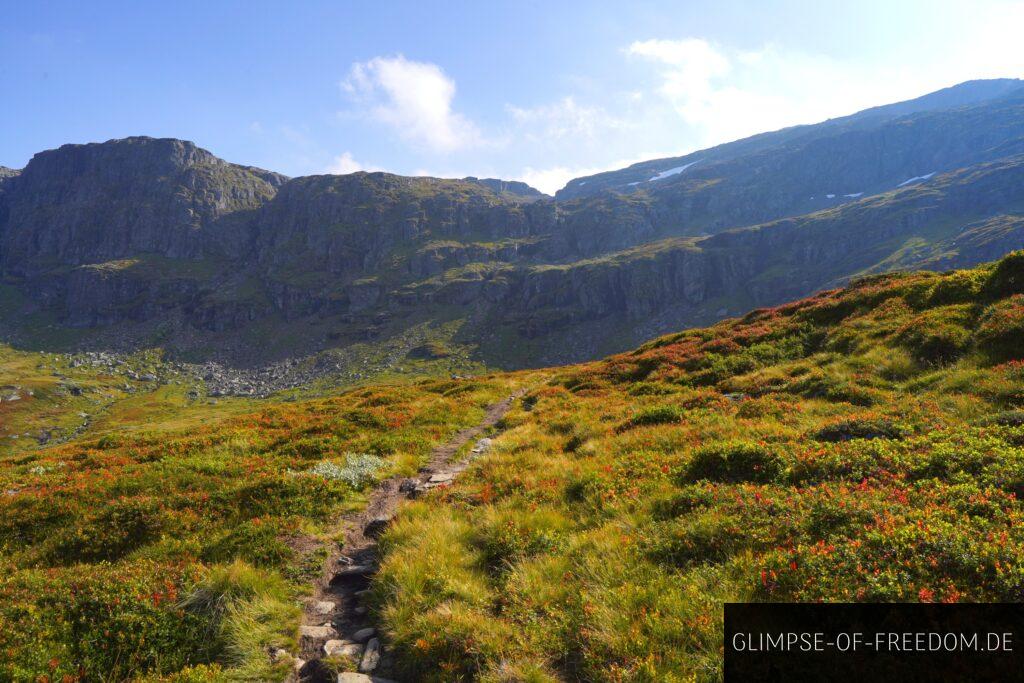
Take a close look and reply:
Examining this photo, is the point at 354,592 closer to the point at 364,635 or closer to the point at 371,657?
the point at 364,635

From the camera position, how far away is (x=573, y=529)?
9.17 meters

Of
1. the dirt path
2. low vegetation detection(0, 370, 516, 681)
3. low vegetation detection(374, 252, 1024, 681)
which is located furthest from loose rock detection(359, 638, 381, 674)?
low vegetation detection(0, 370, 516, 681)

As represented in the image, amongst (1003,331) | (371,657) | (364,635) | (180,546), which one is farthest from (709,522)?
(1003,331)

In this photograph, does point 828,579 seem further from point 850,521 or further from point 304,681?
point 304,681

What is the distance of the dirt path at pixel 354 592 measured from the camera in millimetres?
6883

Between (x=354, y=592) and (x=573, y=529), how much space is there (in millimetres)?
4561

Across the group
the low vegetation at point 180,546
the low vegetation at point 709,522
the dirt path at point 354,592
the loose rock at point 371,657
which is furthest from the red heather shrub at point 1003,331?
the low vegetation at point 180,546

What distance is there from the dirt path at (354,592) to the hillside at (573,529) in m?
0.25

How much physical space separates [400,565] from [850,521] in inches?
298

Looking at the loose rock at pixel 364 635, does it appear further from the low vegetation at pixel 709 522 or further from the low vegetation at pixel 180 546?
the low vegetation at pixel 180 546

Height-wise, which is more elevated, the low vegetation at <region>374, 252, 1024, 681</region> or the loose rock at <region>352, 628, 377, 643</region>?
the low vegetation at <region>374, 252, 1024, 681</region>

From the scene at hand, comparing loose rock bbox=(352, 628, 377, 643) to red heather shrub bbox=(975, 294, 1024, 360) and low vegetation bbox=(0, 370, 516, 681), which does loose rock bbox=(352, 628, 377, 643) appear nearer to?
low vegetation bbox=(0, 370, 516, 681)

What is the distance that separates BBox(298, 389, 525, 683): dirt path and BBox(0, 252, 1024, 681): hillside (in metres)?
0.25

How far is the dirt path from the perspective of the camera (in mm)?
6883
